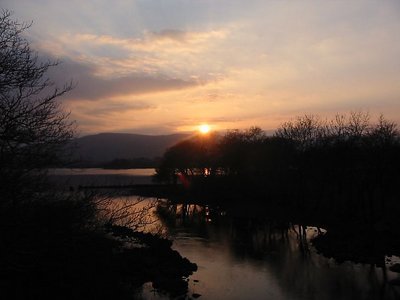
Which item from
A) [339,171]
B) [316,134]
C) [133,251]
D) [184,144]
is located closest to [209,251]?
[133,251]

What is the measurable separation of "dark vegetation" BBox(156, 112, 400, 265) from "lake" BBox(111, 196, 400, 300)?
229 cm

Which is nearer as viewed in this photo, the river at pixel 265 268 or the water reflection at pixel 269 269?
the river at pixel 265 268

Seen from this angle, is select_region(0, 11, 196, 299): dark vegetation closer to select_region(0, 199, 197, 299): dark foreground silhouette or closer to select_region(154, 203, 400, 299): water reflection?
select_region(0, 199, 197, 299): dark foreground silhouette

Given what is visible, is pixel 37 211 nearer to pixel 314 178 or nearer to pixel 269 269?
pixel 269 269

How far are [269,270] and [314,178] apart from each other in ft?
81.2

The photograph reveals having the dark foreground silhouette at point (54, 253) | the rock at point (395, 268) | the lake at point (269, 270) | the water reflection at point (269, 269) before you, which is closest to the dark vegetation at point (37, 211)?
the dark foreground silhouette at point (54, 253)

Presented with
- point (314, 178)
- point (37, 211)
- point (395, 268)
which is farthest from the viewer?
point (314, 178)

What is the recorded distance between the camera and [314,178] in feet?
153

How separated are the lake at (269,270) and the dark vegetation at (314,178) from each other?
2.29 m

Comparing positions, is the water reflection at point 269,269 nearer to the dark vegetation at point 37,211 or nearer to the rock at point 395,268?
the rock at point 395,268

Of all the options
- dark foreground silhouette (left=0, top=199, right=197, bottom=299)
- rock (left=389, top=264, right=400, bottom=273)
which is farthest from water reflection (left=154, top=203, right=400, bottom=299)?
dark foreground silhouette (left=0, top=199, right=197, bottom=299)

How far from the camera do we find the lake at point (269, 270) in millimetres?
19703

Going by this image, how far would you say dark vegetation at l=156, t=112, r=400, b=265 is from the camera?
33.1 m

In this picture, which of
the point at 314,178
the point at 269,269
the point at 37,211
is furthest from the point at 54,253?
the point at 314,178
